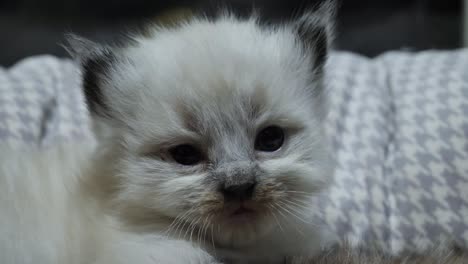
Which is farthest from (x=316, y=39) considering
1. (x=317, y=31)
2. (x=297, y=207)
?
(x=297, y=207)

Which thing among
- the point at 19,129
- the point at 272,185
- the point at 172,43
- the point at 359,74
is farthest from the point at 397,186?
the point at 19,129

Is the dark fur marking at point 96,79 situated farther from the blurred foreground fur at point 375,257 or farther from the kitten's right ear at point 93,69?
the blurred foreground fur at point 375,257

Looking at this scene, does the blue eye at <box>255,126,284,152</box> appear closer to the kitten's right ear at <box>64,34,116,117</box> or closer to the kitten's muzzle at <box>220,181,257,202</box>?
the kitten's muzzle at <box>220,181,257,202</box>

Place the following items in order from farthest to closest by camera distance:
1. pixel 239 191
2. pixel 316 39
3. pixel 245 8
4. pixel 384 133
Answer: pixel 245 8, pixel 384 133, pixel 316 39, pixel 239 191

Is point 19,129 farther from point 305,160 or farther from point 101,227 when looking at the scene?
point 305,160

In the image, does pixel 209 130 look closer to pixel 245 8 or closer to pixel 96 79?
pixel 96 79

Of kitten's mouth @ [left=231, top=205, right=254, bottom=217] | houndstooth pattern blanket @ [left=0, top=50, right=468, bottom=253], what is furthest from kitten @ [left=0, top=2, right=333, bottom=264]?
houndstooth pattern blanket @ [left=0, top=50, right=468, bottom=253]
